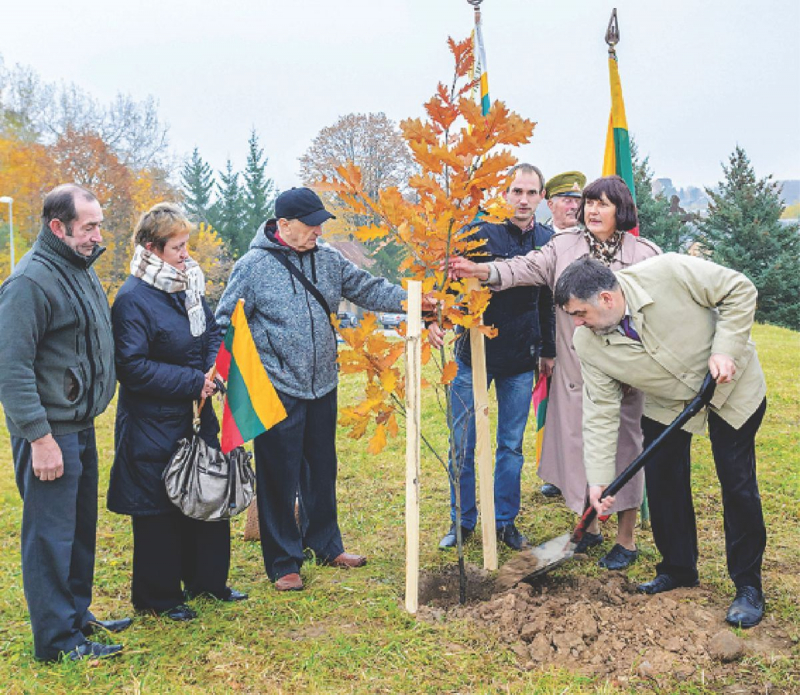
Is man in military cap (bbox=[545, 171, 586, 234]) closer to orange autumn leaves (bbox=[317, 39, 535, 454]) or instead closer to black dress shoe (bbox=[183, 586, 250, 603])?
orange autumn leaves (bbox=[317, 39, 535, 454])

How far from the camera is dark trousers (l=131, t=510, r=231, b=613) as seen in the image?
3.49 metres

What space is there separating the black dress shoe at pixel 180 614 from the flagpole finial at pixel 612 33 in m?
4.17

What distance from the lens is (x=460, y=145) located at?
3133 mm

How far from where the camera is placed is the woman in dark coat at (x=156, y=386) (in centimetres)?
333

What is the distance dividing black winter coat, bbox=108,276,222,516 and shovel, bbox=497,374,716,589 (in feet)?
5.85

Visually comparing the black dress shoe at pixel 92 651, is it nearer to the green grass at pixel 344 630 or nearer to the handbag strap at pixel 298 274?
the green grass at pixel 344 630

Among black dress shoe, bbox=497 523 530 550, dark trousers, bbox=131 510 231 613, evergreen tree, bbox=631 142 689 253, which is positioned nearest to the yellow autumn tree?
evergreen tree, bbox=631 142 689 253

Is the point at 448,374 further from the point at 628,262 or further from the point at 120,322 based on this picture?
the point at 120,322

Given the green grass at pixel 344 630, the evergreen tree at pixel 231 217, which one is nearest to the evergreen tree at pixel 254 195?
the evergreen tree at pixel 231 217

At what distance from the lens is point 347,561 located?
420cm

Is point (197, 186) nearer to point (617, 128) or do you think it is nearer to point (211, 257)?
point (211, 257)

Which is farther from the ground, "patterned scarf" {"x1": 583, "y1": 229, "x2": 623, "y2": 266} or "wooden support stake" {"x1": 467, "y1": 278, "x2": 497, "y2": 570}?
"patterned scarf" {"x1": 583, "y1": 229, "x2": 623, "y2": 266}

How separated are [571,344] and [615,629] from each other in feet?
5.04

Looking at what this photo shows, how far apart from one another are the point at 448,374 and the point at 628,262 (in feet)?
4.16
